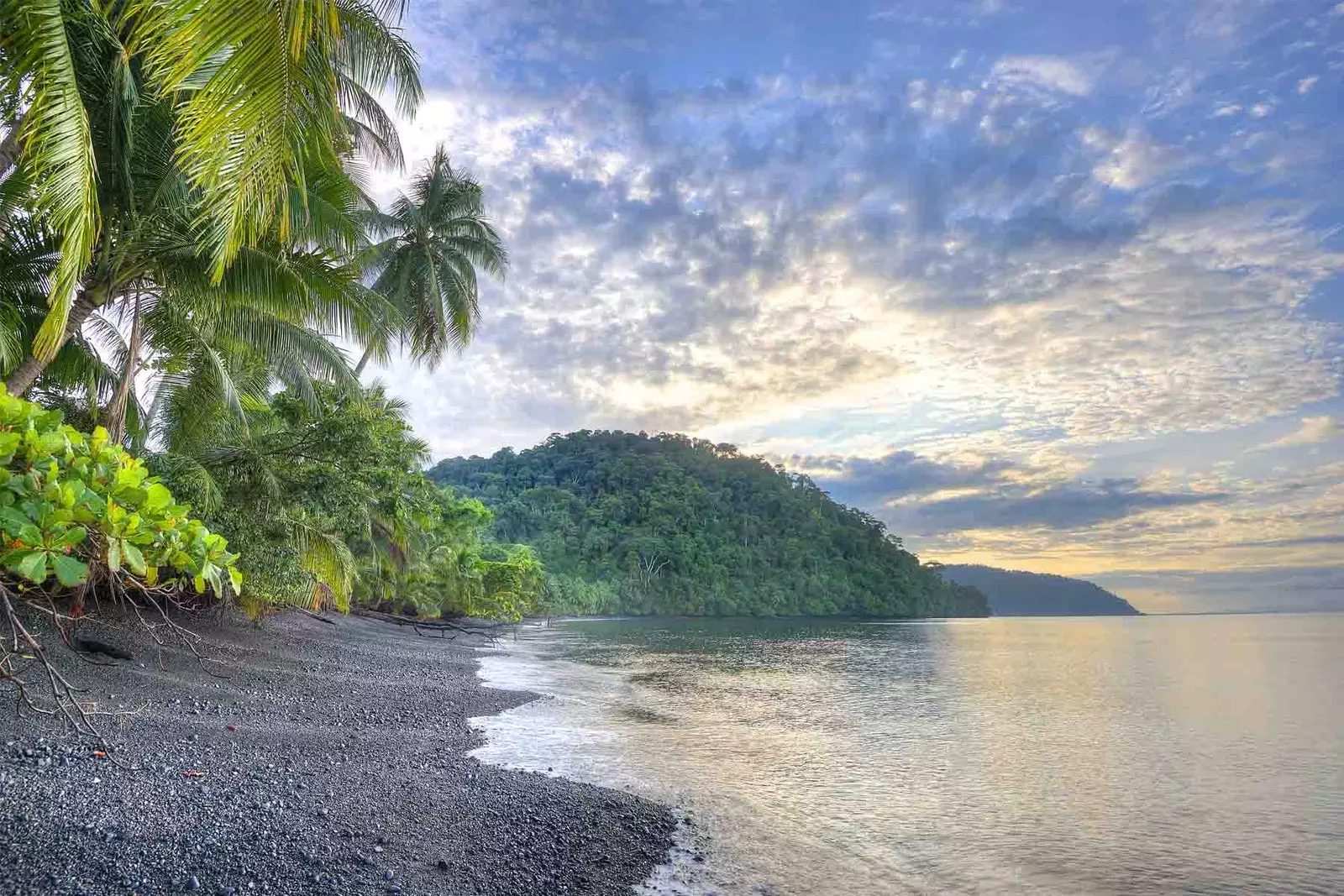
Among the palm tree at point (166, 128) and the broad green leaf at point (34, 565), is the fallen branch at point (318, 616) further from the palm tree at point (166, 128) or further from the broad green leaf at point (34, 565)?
the broad green leaf at point (34, 565)

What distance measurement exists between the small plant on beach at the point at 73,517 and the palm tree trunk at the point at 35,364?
5.66 metres

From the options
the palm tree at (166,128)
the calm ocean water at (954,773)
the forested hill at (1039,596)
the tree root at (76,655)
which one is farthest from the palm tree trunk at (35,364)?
the forested hill at (1039,596)

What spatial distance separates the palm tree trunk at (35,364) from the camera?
792cm

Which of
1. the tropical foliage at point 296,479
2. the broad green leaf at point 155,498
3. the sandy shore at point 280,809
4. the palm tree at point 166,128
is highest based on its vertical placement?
the palm tree at point 166,128

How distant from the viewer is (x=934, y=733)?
13.8 meters

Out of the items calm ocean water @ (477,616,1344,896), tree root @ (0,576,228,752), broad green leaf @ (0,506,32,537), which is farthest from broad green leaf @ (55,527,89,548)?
calm ocean water @ (477,616,1344,896)

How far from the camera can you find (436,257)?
2312 cm

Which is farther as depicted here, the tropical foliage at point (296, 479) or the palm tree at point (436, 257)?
the palm tree at point (436, 257)

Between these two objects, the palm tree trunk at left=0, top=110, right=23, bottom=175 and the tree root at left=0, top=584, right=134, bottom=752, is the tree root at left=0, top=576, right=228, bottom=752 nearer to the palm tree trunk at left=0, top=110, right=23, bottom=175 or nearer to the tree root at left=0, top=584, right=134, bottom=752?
the tree root at left=0, top=584, right=134, bottom=752

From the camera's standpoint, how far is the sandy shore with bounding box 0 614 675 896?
452 centimetres

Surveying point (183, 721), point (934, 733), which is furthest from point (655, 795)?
point (934, 733)

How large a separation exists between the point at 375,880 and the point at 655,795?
3786 millimetres

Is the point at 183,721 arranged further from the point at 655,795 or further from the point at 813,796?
the point at 813,796

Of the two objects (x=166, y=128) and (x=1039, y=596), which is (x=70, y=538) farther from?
(x=1039, y=596)
